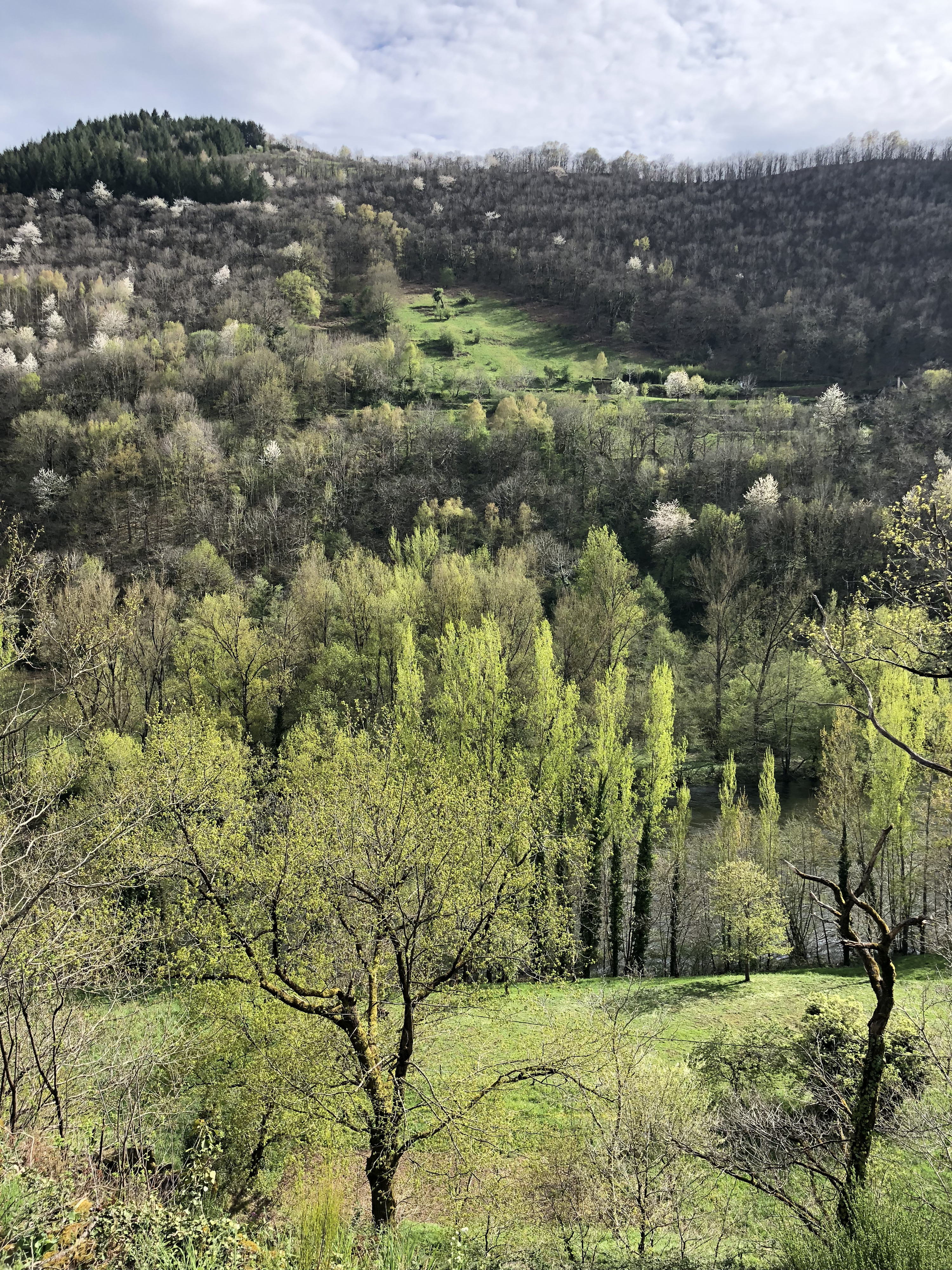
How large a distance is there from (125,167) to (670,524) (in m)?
122

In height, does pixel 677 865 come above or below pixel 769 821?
below

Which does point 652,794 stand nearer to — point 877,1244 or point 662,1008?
point 662,1008

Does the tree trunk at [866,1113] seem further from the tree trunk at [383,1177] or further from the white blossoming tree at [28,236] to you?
the white blossoming tree at [28,236]

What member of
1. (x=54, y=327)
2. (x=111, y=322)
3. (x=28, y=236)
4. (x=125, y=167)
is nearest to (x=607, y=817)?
(x=111, y=322)

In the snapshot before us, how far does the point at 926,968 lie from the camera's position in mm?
22203

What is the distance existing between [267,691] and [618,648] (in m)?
19.9

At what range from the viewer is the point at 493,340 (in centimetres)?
9556

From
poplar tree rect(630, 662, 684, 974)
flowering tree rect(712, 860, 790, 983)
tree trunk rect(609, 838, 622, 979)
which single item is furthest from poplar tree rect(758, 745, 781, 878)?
tree trunk rect(609, 838, 622, 979)

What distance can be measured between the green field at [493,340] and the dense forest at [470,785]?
6.23 ft

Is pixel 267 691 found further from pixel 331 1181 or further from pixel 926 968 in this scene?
pixel 926 968

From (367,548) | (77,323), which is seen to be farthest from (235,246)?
(367,548)

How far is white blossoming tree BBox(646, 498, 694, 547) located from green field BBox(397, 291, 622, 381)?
34628mm

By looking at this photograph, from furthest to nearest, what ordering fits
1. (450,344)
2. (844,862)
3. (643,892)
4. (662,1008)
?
1. (450,344)
2. (643,892)
3. (844,862)
4. (662,1008)

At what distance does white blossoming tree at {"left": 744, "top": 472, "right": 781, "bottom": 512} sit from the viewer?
170 feet
